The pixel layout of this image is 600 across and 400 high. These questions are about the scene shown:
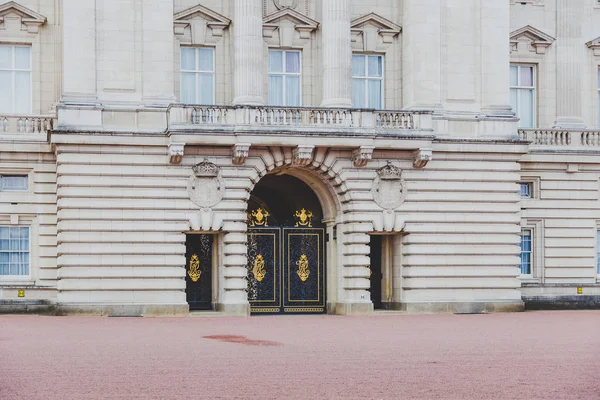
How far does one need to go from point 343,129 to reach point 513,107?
9.60 metres

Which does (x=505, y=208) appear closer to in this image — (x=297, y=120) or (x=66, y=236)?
(x=297, y=120)

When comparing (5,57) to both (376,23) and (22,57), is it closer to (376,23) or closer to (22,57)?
(22,57)

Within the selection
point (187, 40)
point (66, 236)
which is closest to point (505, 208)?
point (187, 40)

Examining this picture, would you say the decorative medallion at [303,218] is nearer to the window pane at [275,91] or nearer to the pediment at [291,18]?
the window pane at [275,91]

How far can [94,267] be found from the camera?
4175 cm

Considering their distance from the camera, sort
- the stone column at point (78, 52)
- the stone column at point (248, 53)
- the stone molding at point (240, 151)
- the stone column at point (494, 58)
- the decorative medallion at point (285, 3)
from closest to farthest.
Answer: the stone column at point (78, 52) → the stone molding at point (240, 151) → the stone column at point (248, 53) → the decorative medallion at point (285, 3) → the stone column at point (494, 58)

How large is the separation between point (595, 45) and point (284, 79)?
1335cm

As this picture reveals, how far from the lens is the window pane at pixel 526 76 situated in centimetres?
4962

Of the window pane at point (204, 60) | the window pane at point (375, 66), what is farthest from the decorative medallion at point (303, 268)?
the window pane at point (204, 60)

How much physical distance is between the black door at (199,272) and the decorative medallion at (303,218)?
3.74 meters

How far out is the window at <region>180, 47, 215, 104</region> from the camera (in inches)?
1752

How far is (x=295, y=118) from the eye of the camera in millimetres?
42906

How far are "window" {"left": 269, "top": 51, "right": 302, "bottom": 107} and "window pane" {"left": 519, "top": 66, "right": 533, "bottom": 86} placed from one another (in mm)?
9743

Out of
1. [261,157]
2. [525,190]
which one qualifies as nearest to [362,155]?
[261,157]
